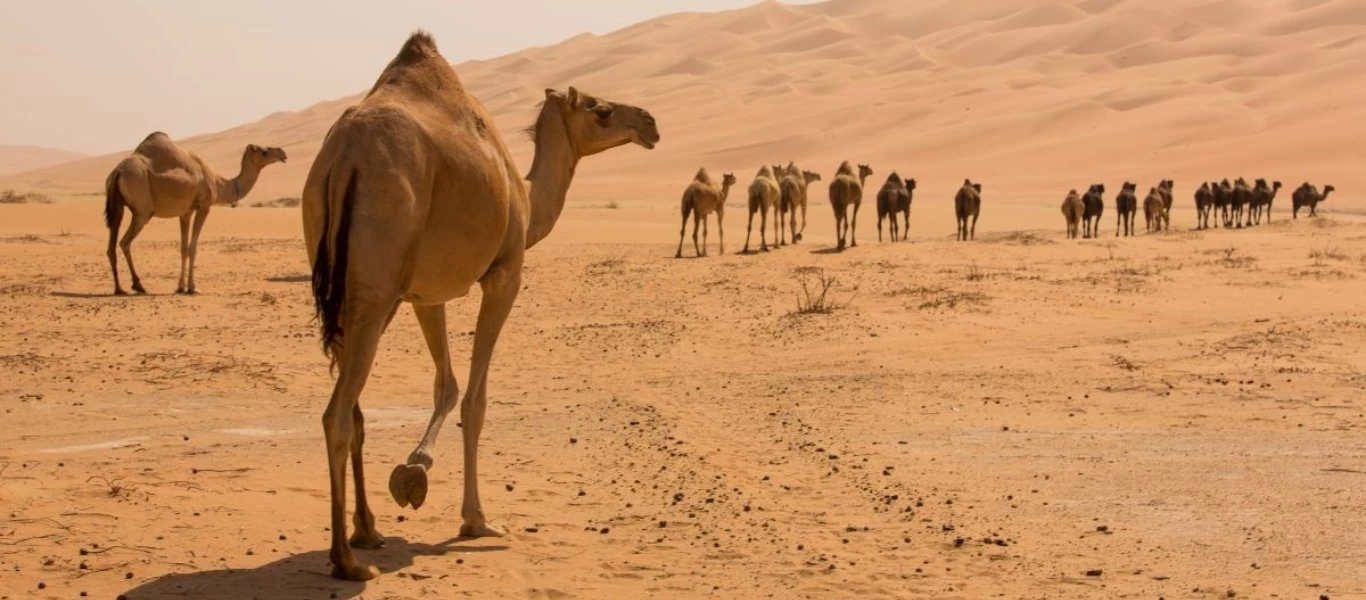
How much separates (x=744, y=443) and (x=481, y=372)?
9.77ft

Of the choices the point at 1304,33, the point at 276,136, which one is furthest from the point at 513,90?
the point at 1304,33

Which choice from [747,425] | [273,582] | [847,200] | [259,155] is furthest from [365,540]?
[847,200]

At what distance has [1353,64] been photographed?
80938 millimetres

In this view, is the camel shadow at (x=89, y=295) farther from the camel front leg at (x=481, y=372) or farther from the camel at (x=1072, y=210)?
the camel at (x=1072, y=210)

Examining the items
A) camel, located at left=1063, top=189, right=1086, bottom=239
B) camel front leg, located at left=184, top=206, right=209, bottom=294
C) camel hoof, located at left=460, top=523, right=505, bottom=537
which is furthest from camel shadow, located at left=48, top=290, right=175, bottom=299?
camel, located at left=1063, top=189, right=1086, bottom=239

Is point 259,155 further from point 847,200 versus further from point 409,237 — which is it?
point 409,237

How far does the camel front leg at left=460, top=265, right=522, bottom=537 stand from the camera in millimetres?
7672

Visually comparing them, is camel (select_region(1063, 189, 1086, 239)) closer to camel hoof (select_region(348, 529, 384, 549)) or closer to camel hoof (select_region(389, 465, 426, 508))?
camel hoof (select_region(348, 529, 384, 549))

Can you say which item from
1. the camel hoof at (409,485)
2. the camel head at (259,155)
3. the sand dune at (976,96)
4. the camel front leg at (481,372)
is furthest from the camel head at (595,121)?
the sand dune at (976,96)

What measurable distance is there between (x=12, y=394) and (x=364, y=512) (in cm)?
633

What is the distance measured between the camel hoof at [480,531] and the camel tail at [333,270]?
1.54 meters

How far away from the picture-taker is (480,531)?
767 centimetres

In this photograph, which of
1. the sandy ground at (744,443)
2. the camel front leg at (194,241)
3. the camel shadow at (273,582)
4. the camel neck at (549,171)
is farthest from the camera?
the camel front leg at (194,241)

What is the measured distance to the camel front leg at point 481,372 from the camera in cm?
767
